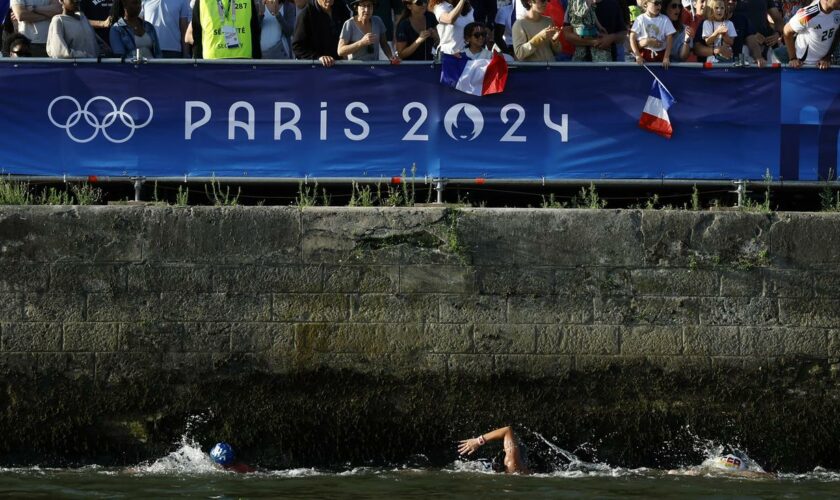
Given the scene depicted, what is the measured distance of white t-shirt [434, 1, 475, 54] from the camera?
42.9 feet

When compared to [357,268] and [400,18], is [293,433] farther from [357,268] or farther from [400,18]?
[400,18]

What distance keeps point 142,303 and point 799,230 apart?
5.39 metres

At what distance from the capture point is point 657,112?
1210 cm

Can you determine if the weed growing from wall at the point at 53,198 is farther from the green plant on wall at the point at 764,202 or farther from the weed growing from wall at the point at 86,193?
the green plant on wall at the point at 764,202

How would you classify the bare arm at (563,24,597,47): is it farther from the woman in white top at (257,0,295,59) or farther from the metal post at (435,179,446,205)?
the woman in white top at (257,0,295,59)

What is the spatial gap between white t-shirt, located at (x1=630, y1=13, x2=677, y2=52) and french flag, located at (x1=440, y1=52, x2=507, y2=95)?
5.63 ft

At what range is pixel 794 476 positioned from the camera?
11.3 metres

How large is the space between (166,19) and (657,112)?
4.93 m

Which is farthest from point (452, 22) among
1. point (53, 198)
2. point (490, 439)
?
point (490, 439)

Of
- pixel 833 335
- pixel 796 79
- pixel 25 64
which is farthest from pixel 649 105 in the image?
pixel 25 64

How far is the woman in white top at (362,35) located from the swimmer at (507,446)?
3.70 meters

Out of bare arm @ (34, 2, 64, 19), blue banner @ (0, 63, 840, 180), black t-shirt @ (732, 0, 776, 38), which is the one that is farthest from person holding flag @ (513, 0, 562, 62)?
bare arm @ (34, 2, 64, 19)

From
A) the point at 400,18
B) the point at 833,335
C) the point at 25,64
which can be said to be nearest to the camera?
the point at 833,335

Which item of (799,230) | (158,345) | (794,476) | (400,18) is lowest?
(794,476)
